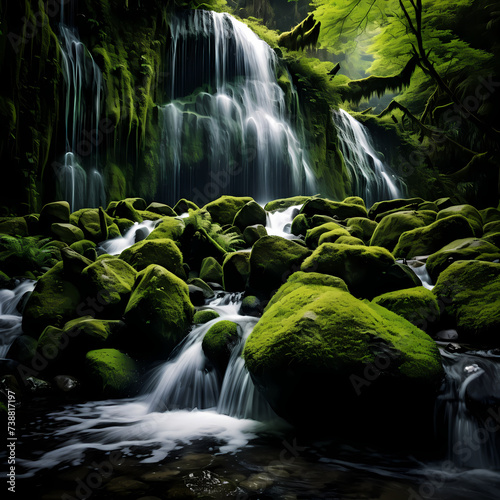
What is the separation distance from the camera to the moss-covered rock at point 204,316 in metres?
5.78

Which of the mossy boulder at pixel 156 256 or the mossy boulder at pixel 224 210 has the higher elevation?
the mossy boulder at pixel 224 210

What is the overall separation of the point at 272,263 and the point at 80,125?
9.44m

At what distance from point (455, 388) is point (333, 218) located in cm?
762

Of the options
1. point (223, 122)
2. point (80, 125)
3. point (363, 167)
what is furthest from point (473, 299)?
point (363, 167)

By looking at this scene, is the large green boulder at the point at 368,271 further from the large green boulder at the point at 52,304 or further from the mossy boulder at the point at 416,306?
the large green boulder at the point at 52,304

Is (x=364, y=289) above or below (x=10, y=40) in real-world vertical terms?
below

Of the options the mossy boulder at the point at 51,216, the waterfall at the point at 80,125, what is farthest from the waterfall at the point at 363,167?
the mossy boulder at the point at 51,216

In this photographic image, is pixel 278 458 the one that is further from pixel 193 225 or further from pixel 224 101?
pixel 224 101

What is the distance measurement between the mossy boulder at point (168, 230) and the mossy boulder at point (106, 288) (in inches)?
113

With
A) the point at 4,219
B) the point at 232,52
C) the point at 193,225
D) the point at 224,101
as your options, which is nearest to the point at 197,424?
the point at 193,225

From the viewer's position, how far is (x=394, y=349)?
128 inches

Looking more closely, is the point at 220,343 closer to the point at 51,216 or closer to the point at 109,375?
the point at 109,375

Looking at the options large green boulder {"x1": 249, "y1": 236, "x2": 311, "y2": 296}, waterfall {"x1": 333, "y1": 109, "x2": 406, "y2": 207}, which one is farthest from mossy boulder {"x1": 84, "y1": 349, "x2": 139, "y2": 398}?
waterfall {"x1": 333, "y1": 109, "x2": 406, "y2": 207}

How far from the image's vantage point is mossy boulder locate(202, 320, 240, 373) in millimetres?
4742
